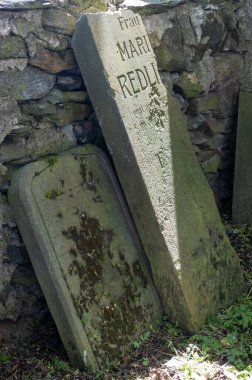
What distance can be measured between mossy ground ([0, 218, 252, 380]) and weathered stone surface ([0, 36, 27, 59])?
1387 mm

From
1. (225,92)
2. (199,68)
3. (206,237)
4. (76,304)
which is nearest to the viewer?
(76,304)

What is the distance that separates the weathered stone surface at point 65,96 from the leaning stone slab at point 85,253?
0.27 metres

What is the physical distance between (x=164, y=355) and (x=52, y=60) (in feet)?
5.24

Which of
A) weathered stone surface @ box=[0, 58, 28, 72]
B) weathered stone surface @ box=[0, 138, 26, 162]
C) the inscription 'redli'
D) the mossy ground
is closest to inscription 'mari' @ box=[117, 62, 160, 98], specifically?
the inscription 'redli'

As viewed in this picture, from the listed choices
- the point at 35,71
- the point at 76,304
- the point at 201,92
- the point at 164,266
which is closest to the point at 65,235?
the point at 76,304

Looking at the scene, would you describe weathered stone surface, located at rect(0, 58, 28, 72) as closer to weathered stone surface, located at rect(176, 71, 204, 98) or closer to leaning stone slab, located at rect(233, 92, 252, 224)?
weathered stone surface, located at rect(176, 71, 204, 98)

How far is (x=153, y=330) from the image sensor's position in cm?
294

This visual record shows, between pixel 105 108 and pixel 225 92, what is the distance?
63.9 inches

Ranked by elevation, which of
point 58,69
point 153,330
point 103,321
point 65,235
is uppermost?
point 58,69

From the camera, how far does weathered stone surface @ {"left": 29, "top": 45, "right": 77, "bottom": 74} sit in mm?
2840

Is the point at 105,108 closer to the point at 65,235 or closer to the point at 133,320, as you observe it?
the point at 65,235

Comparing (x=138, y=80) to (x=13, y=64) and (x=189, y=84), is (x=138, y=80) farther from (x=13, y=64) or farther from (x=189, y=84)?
(x=189, y=84)

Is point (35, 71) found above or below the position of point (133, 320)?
above

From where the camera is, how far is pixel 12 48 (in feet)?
8.95
